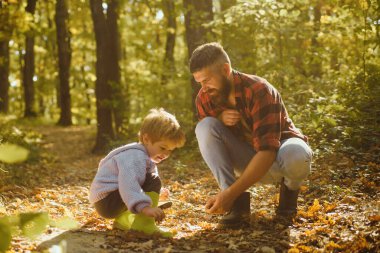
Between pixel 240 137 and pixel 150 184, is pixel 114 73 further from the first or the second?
pixel 150 184

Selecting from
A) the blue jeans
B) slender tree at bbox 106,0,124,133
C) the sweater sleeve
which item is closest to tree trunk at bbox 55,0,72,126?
slender tree at bbox 106,0,124,133

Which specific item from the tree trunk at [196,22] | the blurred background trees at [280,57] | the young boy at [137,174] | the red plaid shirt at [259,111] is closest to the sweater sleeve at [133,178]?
the young boy at [137,174]

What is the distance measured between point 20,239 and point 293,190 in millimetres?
2133

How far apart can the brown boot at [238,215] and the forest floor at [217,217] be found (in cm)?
9

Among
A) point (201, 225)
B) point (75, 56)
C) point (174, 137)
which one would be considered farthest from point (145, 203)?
point (75, 56)

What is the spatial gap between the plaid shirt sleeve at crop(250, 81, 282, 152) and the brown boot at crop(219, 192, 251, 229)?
530mm

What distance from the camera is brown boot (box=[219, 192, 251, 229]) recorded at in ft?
11.8

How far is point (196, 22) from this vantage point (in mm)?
8281

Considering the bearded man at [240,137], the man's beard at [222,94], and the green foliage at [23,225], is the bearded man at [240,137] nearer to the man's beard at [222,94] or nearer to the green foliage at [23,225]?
the man's beard at [222,94]

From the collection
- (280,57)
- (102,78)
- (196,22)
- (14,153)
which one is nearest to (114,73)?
(102,78)

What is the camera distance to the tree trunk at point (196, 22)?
8219 mm

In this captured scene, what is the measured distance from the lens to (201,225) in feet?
12.3

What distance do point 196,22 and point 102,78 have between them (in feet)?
10.0

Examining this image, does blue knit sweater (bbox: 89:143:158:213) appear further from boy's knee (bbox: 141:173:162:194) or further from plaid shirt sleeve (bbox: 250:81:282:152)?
plaid shirt sleeve (bbox: 250:81:282:152)
